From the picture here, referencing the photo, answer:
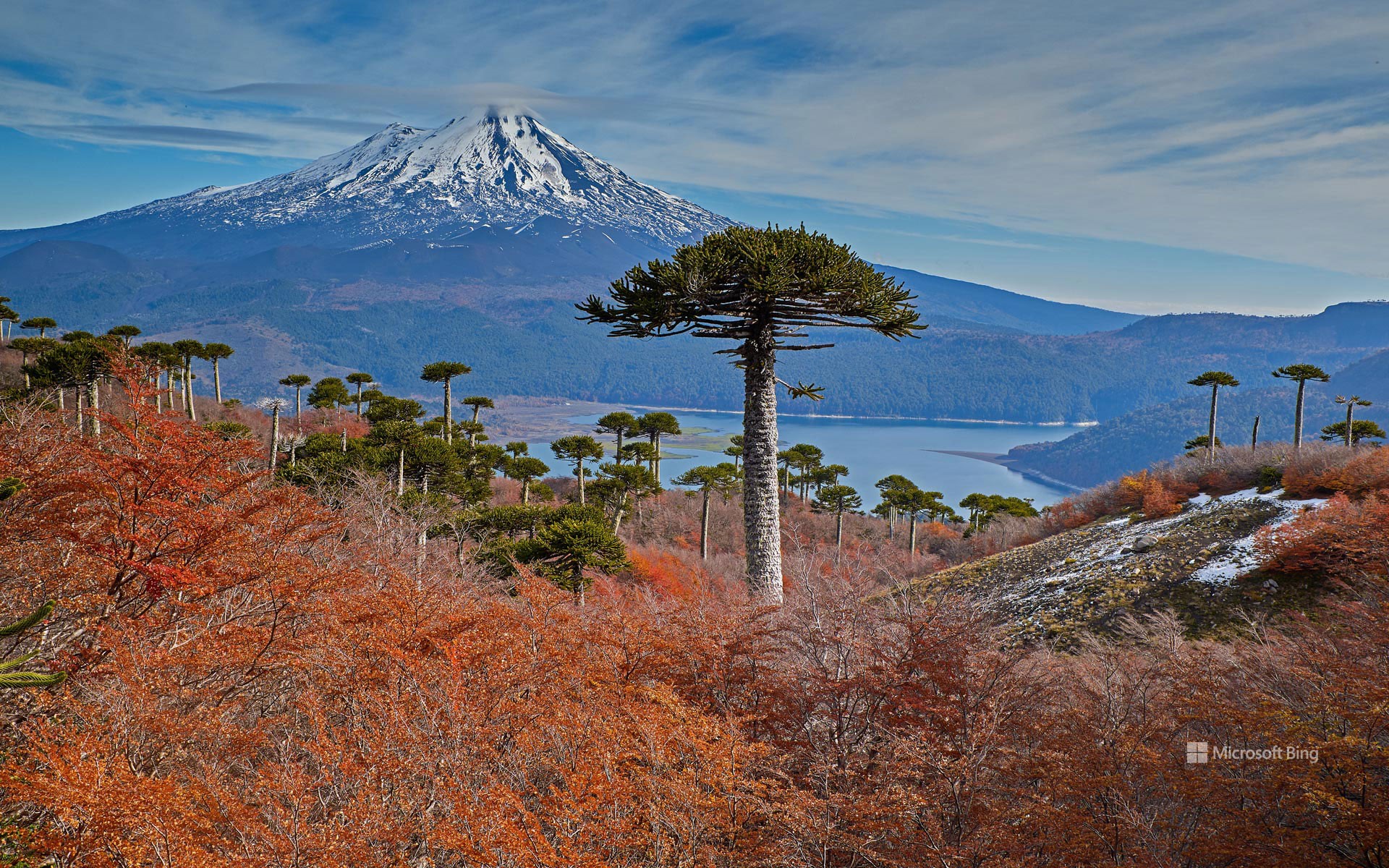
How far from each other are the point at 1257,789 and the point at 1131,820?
1368 mm

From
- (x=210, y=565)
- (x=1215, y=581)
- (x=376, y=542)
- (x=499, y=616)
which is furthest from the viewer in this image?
(x=1215, y=581)

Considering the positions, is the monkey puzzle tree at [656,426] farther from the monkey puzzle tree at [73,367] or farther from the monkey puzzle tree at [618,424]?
the monkey puzzle tree at [73,367]

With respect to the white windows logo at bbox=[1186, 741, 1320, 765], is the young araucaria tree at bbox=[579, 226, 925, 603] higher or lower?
higher

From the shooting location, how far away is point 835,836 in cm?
414

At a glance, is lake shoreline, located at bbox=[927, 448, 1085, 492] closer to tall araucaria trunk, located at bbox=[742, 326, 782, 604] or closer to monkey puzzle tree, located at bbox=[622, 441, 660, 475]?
monkey puzzle tree, located at bbox=[622, 441, 660, 475]

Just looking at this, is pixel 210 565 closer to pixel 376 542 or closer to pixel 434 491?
pixel 376 542

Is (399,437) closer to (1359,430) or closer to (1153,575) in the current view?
(1153,575)

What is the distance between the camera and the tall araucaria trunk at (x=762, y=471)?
10.6 metres

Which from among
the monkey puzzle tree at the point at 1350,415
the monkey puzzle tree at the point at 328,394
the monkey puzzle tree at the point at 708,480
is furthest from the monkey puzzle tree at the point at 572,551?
the monkey puzzle tree at the point at 1350,415

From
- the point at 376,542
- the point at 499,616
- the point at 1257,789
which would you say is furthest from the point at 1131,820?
the point at 376,542

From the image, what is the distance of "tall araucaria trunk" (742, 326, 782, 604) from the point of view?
34.8 ft

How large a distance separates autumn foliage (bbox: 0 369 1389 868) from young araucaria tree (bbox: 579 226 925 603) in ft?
9.19

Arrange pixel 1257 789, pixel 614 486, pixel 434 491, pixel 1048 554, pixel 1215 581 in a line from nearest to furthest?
pixel 1257 789 → pixel 1215 581 → pixel 1048 554 → pixel 434 491 → pixel 614 486

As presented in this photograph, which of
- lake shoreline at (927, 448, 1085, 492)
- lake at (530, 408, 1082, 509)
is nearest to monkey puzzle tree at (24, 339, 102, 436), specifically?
lake at (530, 408, 1082, 509)
